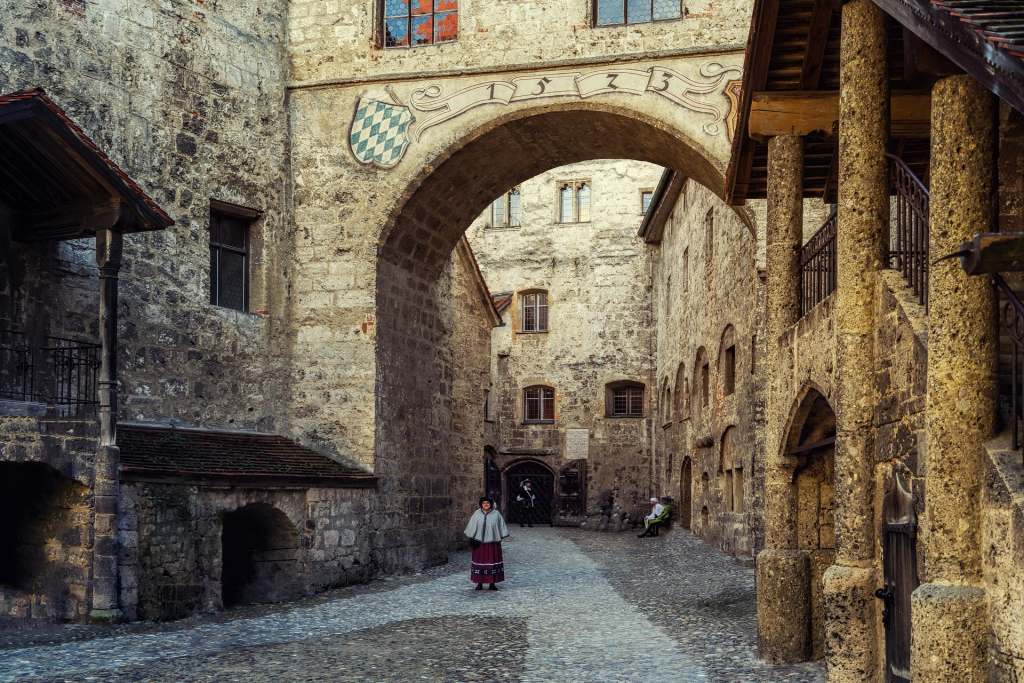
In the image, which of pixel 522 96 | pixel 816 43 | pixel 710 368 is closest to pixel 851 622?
pixel 816 43

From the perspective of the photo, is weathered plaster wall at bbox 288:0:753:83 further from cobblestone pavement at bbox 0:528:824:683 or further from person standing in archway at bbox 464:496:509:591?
cobblestone pavement at bbox 0:528:824:683

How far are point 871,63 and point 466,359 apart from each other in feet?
55.0

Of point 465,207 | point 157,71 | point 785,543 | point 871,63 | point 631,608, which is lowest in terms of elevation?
point 631,608

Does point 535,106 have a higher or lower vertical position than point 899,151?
higher

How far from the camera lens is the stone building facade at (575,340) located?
3406 centimetres

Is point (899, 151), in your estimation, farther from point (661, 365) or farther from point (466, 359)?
point (661, 365)

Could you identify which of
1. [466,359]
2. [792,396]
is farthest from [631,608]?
[466,359]

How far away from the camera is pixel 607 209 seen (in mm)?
34812

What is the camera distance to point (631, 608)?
43.8 ft

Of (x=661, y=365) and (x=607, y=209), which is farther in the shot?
(x=607, y=209)

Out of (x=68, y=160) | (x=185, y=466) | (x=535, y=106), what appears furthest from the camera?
(x=535, y=106)

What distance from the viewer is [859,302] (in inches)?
296

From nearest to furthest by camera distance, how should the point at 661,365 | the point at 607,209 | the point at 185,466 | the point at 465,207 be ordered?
the point at 185,466 → the point at 465,207 → the point at 661,365 → the point at 607,209

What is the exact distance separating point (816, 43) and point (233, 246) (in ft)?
32.1
